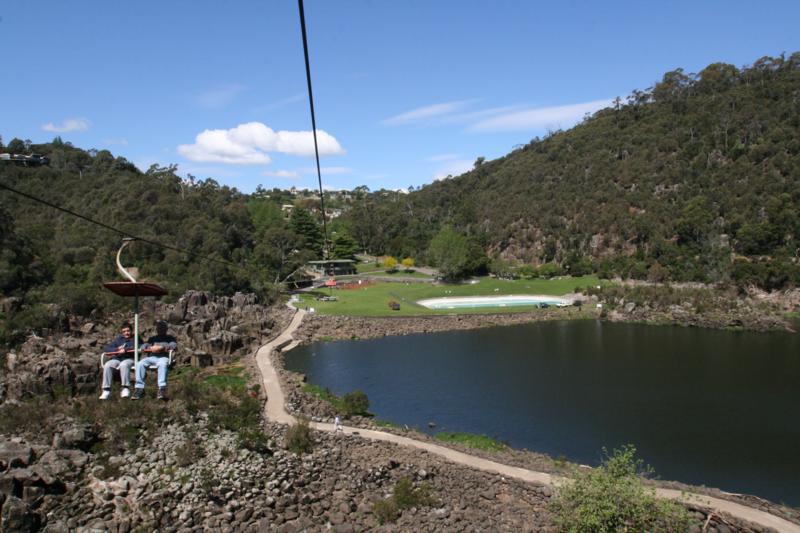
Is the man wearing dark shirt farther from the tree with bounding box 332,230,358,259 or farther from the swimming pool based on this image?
the tree with bounding box 332,230,358,259

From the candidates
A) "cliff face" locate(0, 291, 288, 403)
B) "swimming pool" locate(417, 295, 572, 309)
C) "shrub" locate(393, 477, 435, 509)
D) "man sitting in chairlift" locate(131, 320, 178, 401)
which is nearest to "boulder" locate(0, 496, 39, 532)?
"man sitting in chairlift" locate(131, 320, 178, 401)

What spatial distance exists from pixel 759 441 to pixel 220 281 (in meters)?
47.7

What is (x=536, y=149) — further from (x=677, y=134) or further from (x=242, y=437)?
(x=242, y=437)

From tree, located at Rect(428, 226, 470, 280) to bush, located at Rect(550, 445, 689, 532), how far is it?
2363 inches

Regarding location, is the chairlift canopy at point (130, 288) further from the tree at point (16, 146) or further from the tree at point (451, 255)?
the tree at point (16, 146)

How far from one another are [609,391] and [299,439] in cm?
1958

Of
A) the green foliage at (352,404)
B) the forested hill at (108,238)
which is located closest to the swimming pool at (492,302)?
the forested hill at (108,238)

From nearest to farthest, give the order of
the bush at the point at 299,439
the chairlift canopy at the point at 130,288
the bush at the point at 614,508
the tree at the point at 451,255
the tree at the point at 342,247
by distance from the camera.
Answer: the chairlift canopy at the point at 130,288
the bush at the point at 614,508
the bush at the point at 299,439
the tree at the point at 451,255
the tree at the point at 342,247

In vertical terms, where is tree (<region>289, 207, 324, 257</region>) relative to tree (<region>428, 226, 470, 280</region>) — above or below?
above

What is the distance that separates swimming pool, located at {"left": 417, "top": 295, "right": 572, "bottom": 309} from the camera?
64.6 meters

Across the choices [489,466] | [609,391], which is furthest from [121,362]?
[609,391]

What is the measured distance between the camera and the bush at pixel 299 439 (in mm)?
23422

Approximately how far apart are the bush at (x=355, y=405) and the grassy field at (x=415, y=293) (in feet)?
90.7

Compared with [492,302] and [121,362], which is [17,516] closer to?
[121,362]
